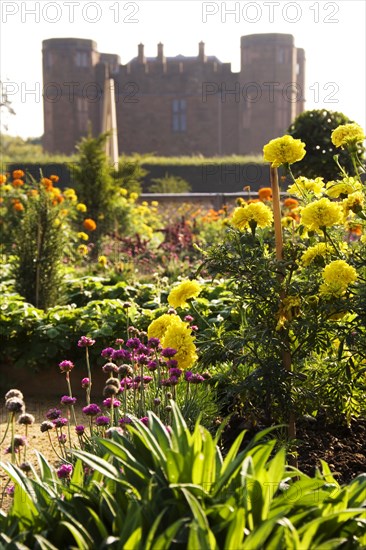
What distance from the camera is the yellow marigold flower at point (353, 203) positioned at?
3.08m

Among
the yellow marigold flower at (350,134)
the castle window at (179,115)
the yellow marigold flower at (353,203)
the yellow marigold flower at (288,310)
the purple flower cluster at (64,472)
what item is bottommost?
the purple flower cluster at (64,472)

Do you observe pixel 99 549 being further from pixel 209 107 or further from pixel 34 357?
pixel 209 107

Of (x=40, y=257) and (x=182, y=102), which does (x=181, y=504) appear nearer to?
(x=40, y=257)

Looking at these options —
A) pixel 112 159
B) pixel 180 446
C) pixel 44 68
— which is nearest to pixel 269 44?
pixel 44 68

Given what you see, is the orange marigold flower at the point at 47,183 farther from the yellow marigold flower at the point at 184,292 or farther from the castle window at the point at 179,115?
the castle window at the point at 179,115

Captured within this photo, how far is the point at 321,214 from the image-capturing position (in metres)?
2.95

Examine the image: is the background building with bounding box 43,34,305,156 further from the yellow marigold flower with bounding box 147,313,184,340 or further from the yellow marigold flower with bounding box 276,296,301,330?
the yellow marigold flower with bounding box 276,296,301,330

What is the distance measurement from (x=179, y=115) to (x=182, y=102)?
2.16 feet

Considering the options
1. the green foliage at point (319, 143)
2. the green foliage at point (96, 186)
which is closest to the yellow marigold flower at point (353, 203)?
the green foliage at point (319, 143)

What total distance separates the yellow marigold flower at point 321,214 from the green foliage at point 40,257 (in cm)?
394

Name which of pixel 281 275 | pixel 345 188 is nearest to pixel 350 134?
pixel 345 188

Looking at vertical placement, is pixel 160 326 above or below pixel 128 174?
below

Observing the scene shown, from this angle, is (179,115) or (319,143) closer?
(319,143)

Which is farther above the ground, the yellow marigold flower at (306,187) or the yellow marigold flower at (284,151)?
the yellow marigold flower at (284,151)
